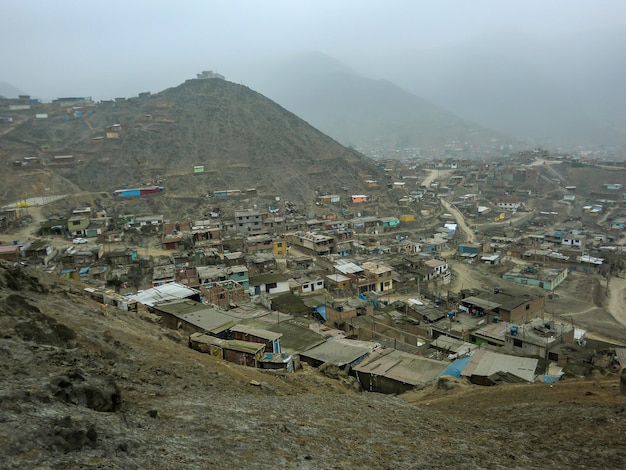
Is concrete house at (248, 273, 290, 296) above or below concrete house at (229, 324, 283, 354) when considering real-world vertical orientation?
below

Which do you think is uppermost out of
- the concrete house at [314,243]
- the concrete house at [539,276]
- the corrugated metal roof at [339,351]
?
the corrugated metal roof at [339,351]

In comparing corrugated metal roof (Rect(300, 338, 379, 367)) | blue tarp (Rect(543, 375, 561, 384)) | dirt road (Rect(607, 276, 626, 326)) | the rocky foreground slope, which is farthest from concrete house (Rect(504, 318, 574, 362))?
dirt road (Rect(607, 276, 626, 326))

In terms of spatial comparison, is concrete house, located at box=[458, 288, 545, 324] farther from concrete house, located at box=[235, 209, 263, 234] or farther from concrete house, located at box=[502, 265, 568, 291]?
concrete house, located at box=[235, 209, 263, 234]

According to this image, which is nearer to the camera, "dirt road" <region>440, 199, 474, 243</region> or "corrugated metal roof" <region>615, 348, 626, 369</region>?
"corrugated metal roof" <region>615, 348, 626, 369</region>

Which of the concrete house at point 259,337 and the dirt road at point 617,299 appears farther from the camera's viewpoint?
the dirt road at point 617,299

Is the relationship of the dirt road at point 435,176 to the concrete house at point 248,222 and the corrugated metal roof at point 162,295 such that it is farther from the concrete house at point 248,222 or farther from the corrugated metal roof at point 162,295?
the corrugated metal roof at point 162,295

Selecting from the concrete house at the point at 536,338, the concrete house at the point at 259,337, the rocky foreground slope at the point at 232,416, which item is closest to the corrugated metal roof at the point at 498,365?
the rocky foreground slope at the point at 232,416

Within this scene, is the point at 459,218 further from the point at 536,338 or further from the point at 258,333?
the point at 258,333
